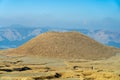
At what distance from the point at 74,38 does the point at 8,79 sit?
57.7 m

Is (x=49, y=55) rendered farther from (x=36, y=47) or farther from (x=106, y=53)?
(x=106, y=53)

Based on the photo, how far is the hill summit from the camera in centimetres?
7875

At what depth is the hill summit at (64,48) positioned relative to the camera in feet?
258

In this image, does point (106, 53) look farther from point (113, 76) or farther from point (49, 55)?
point (113, 76)

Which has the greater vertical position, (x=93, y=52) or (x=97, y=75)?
(x=93, y=52)

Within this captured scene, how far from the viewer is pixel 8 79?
98.9ft

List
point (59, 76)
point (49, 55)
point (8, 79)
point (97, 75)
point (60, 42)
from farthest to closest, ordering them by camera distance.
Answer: point (60, 42)
point (49, 55)
point (59, 76)
point (97, 75)
point (8, 79)

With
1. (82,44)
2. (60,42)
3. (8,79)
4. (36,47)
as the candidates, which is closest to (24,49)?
(36,47)

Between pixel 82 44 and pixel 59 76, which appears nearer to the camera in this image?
pixel 59 76

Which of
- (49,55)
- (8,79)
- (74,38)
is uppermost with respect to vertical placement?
(74,38)

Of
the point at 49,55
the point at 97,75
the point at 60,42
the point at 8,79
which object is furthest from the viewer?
the point at 60,42

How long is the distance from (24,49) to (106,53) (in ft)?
66.1

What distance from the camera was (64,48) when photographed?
267 feet

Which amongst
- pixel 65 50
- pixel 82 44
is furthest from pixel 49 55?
pixel 82 44
